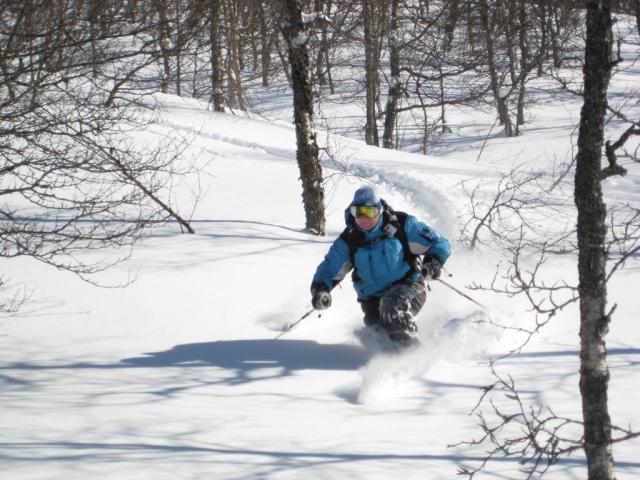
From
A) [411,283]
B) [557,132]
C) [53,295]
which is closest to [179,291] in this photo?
[53,295]

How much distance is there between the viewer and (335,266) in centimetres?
648

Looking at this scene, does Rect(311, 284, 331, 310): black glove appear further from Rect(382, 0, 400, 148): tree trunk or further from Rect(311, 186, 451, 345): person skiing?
Rect(382, 0, 400, 148): tree trunk

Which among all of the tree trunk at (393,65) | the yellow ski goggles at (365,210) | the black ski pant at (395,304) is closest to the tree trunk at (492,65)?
the tree trunk at (393,65)

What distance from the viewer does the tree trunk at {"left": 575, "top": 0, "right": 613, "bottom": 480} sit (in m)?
3.53

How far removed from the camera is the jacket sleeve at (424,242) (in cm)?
643

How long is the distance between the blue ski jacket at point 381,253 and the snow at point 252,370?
570 millimetres

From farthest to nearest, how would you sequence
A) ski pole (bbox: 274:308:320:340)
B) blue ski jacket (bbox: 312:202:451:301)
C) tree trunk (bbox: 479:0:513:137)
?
1. tree trunk (bbox: 479:0:513:137)
2. ski pole (bbox: 274:308:320:340)
3. blue ski jacket (bbox: 312:202:451:301)

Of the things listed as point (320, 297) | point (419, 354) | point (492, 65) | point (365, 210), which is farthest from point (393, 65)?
point (419, 354)

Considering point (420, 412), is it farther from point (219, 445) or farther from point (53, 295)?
point (53, 295)

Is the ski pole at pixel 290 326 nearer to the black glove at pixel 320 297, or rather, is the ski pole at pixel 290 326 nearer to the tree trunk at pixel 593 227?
the black glove at pixel 320 297

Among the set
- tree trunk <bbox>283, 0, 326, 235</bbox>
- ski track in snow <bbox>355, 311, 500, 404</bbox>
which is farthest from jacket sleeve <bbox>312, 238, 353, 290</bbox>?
tree trunk <bbox>283, 0, 326, 235</bbox>

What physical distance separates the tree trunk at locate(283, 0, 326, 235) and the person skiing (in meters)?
3.18

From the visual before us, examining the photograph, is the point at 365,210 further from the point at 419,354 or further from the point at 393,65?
the point at 393,65

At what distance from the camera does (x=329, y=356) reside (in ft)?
20.4
